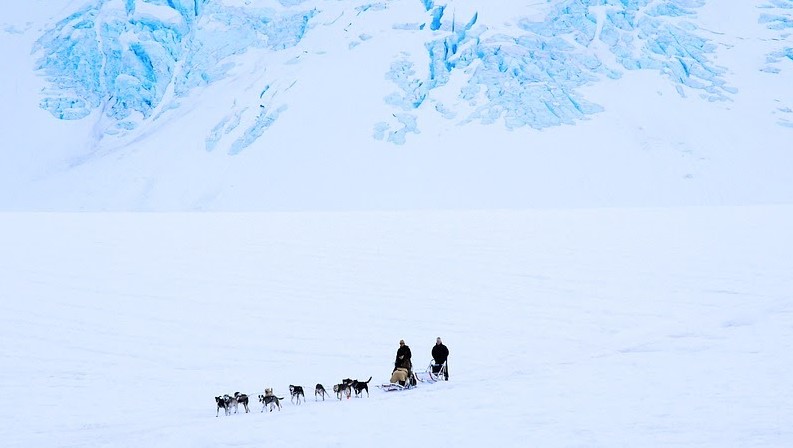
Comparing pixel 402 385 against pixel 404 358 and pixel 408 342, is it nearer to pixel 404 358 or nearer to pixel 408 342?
pixel 404 358

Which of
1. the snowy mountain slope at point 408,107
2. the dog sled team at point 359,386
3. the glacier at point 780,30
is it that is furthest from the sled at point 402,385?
the glacier at point 780,30

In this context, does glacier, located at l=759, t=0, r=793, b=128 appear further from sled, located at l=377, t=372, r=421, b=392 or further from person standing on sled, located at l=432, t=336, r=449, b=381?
sled, located at l=377, t=372, r=421, b=392

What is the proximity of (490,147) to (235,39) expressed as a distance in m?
39.5

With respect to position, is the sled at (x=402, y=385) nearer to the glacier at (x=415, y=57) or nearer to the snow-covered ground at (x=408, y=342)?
the snow-covered ground at (x=408, y=342)

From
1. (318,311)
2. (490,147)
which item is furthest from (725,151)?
(318,311)

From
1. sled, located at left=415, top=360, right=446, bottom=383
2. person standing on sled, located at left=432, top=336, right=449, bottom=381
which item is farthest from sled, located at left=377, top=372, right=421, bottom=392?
person standing on sled, located at left=432, top=336, right=449, bottom=381

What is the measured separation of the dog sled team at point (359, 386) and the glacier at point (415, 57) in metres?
72.2

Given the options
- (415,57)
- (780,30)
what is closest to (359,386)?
(415,57)

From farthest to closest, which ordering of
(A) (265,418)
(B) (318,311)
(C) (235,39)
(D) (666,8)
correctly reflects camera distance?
(C) (235,39) → (D) (666,8) → (B) (318,311) → (A) (265,418)

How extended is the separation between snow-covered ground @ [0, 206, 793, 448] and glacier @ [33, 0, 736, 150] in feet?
186

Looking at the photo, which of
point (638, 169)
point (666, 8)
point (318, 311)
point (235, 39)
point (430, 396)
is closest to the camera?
point (430, 396)

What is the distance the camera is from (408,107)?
86.7 metres

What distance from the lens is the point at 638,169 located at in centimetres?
8000

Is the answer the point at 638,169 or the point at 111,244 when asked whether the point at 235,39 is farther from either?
the point at 111,244
